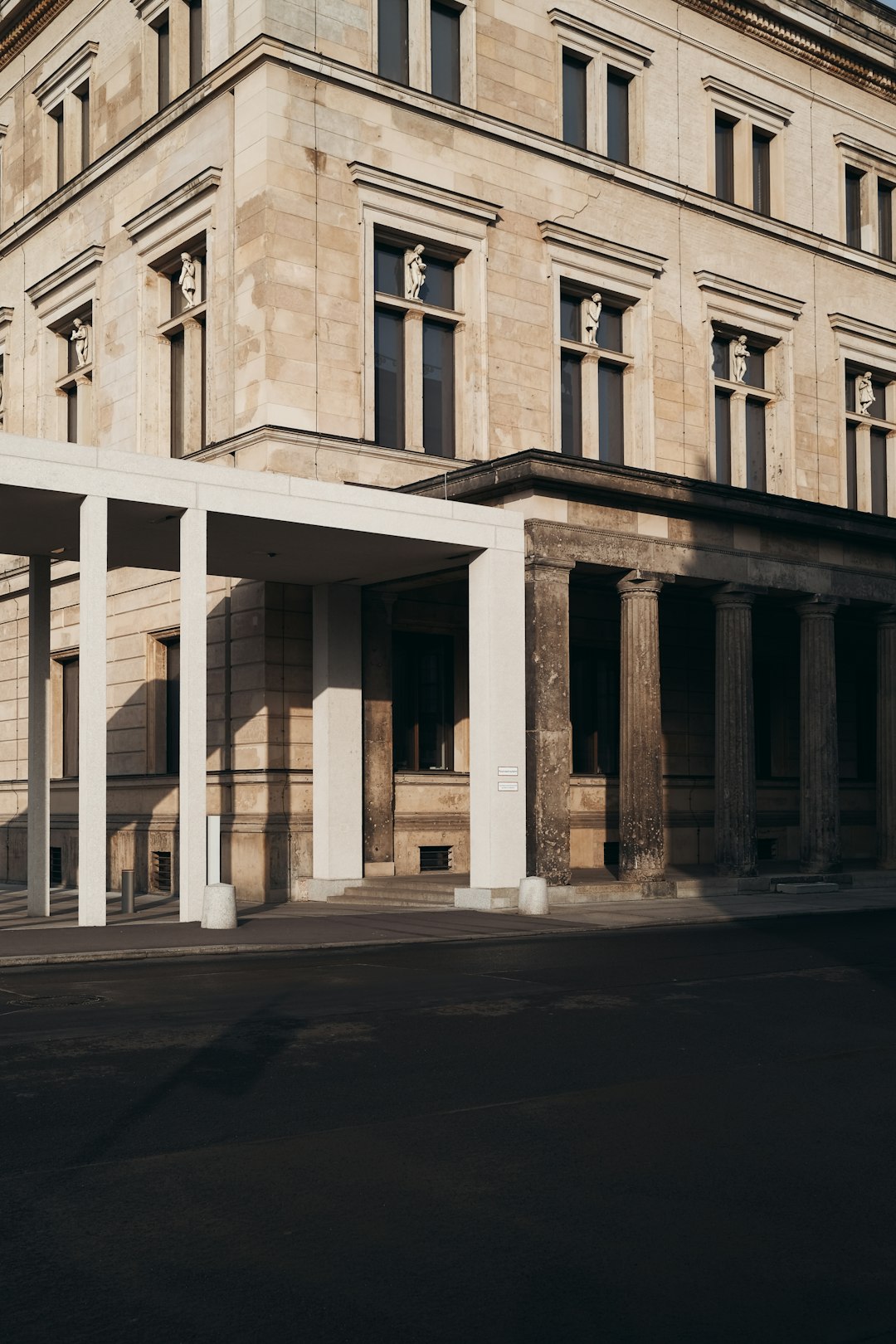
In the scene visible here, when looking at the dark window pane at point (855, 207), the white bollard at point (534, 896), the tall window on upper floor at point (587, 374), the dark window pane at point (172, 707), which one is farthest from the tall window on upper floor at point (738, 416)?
the white bollard at point (534, 896)

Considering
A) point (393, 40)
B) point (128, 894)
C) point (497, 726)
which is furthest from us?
point (393, 40)

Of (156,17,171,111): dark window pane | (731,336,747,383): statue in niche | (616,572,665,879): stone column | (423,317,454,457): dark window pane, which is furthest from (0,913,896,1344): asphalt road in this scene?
(731,336,747,383): statue in niche

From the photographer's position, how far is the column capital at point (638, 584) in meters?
24.7

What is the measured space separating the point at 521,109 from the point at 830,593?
11088mm

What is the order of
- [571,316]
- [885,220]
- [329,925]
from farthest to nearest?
[885,220] < [571,316] < [329,925]

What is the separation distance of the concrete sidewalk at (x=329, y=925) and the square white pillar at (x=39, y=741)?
61cm

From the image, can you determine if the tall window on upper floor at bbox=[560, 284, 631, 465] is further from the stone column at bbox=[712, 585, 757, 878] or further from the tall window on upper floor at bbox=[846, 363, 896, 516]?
the tall window on upper floor at bbox=[846, 363, 896, 516]

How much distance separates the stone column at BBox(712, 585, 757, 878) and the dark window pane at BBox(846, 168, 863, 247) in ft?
46.0

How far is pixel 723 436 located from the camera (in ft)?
106

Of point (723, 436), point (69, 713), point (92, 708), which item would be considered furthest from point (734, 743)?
point (69, 713)

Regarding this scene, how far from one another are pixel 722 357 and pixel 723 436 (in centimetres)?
181

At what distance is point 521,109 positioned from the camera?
28.8 metres

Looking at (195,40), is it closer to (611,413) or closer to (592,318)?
(592,318)

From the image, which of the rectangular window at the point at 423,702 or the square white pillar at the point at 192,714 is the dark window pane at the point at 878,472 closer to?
the rectangular window at the point at 423,702
